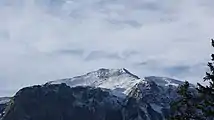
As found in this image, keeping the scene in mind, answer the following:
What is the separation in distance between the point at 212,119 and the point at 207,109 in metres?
3.35

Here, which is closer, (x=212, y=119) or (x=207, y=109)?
(x=207, y=109)

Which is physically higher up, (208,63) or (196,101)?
(208,63)

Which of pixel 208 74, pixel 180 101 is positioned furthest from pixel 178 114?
pixel 208 74

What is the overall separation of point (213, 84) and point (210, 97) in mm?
985

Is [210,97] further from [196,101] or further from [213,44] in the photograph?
[213,44]

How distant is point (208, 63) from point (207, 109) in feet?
Answer: 10.6

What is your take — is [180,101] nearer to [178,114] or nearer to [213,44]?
[178,114]

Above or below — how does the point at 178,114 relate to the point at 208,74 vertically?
below

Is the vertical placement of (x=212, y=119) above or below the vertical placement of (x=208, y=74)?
below

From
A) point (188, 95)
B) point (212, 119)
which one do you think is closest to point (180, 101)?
point (188, 95)

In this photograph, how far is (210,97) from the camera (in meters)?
41.2

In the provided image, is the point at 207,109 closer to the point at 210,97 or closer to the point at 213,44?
the point at 210,97

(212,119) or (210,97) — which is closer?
(210,97)

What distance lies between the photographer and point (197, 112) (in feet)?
136
